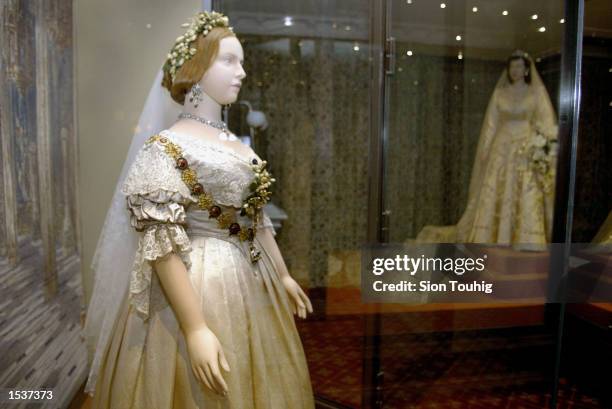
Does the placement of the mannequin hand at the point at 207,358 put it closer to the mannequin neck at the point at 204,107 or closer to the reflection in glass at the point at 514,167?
the mannequin neck at the point at 204,107

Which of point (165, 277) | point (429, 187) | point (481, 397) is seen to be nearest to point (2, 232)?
point (165, 277)

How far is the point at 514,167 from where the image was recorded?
272 centimetres

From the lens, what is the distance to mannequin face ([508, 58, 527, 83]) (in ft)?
8.09

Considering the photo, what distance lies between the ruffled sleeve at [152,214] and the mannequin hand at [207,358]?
0.55 feet

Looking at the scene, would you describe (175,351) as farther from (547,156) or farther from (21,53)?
(547,156)

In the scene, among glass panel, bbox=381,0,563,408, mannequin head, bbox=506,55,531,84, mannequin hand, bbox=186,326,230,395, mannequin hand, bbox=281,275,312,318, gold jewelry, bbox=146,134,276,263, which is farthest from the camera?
mannequin head, bbox=506,55,531,84

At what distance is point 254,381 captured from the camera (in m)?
1.47

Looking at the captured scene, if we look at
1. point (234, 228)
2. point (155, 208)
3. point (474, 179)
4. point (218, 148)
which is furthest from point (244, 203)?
point (474, 179)

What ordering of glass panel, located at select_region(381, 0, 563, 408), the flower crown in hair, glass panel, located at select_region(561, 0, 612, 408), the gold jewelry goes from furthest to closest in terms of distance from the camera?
glass panel, located at select_region(381, 0, 563, 408), glass panel, located at select_region(561, 0, 612, 408), the flower crown in hair, the gold jewelry

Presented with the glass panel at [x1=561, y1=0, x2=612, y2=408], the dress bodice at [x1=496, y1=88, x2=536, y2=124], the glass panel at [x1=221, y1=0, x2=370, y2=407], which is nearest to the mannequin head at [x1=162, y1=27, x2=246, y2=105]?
the glass panel at [x1=221, y1=0, x2=370, y2=407]

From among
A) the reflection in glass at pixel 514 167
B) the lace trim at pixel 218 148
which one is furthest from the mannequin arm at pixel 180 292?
the reflection in glass at pixel 514 167

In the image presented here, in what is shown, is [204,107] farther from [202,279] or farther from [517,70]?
[517,70]

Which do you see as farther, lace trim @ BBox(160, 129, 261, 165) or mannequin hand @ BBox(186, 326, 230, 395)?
lace trim @ BBox(160, 129, 261, 165)

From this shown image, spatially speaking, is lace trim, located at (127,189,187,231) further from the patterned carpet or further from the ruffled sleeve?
the patterned carpet
